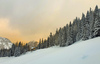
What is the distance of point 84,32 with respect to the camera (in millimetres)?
47969

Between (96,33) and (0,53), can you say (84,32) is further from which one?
(0,53)

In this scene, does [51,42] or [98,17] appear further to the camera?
[51,42]

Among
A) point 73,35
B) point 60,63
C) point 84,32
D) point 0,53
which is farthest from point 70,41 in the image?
point 0,53

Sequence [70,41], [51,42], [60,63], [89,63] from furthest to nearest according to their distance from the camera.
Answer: [51,42]
[70,41]
[60,63]
[89,63]

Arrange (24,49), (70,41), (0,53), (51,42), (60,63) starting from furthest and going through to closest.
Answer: (0,53) → (24,49) → (51,42) → (70,41) → (60,63)

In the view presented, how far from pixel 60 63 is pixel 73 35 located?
52666 millimetres

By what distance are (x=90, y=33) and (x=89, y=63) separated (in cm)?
4037

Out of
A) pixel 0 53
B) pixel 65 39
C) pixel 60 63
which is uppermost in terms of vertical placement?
pixel 65 39

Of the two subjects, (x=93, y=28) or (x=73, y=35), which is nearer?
(x=93, y=28)

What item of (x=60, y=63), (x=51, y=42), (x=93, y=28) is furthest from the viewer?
(x=51, y=42)

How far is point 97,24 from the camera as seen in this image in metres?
41.8

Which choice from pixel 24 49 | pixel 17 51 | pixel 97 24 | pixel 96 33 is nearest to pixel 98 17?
pixel 97 24

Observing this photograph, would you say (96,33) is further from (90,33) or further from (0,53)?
(0,53)

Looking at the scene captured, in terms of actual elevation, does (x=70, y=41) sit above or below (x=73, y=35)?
below
